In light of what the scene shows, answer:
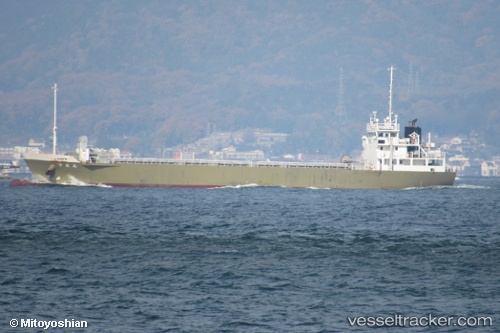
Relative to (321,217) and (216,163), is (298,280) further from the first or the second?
(216,163)

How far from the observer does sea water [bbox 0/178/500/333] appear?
59.6 feet

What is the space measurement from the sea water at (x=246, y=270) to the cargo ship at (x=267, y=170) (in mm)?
19936

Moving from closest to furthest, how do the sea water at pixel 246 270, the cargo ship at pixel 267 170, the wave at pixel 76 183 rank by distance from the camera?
the sea water at pixel 246 270 < the wave at pixel 76 183 < the cargo ship at pixel 267 170

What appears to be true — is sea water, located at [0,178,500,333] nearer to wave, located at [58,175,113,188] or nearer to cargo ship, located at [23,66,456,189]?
wave, located at [58,175,113,188]

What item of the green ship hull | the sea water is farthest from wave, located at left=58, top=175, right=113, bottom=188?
the sea water

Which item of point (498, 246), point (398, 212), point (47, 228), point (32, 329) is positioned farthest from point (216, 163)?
point (32, 329)

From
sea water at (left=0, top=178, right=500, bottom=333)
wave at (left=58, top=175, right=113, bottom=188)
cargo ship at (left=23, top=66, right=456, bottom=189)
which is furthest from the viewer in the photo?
cargo ship at (left=23, top=66, right=456, bottom=189)

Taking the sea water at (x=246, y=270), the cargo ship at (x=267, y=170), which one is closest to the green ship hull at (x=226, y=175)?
the cargo ship at (x=267, y=170)

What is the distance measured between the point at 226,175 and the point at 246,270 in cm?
4292

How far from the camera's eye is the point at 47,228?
3353 cm

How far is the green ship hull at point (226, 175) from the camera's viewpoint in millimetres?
63469

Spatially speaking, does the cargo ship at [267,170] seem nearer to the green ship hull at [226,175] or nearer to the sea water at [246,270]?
the green ship hull at [226,175]

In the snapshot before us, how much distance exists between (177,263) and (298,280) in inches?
171

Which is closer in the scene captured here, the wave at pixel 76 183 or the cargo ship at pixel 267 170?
the wave at pixel 76 183
